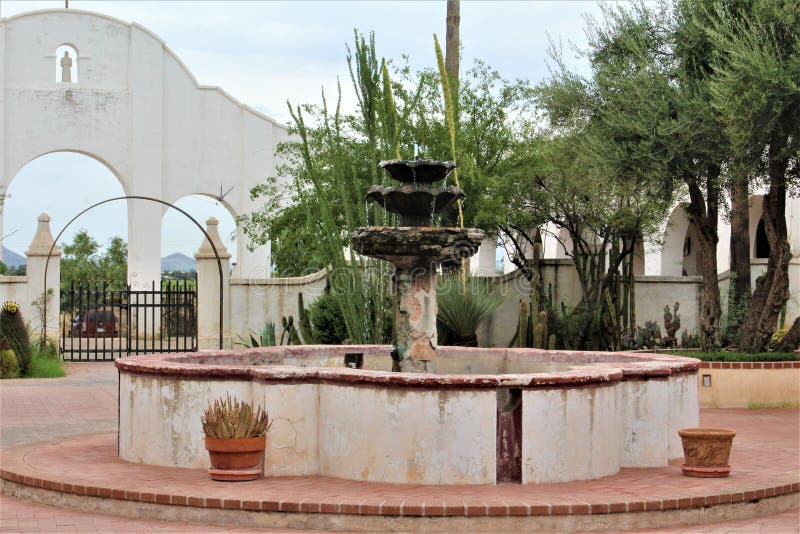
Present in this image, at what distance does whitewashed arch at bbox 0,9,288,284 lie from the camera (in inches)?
1335

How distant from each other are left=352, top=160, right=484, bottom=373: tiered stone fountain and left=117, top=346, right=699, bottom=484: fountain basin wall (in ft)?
4.98

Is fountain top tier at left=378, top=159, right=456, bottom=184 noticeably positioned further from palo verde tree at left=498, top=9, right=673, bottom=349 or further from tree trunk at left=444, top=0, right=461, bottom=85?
tree trunk at left=444, top=0, right=461, bottom=85

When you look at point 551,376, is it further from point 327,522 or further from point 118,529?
point 118,529

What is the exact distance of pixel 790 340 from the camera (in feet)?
55.9

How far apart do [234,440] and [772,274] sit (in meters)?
10.8

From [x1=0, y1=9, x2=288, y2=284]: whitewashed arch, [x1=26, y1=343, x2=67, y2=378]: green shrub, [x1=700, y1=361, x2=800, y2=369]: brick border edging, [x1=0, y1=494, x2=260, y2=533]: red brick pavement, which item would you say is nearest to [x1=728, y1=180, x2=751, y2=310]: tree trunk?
[x1=700, y1=361, x2=800, y2=369]: brick border edging

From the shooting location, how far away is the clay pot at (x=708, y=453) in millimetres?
9156

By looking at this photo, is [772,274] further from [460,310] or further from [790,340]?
[460,310]

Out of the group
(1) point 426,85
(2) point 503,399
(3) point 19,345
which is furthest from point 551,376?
(1) point 426,85

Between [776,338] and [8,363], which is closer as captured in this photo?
[776,338]

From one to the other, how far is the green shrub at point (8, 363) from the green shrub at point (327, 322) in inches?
228

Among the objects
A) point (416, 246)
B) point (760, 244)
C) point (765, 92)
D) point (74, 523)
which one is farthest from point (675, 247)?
point (74, 523)

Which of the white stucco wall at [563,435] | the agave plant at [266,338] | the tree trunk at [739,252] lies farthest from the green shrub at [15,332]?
the white stucco wall at [563,435]

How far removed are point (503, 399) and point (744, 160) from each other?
8524mm
